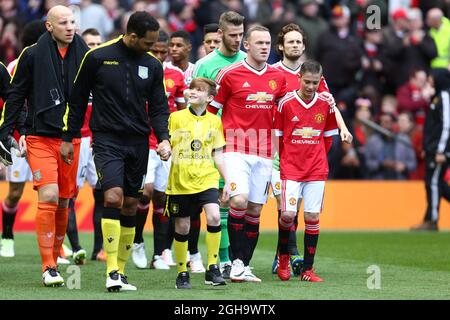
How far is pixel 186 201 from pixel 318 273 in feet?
7.32

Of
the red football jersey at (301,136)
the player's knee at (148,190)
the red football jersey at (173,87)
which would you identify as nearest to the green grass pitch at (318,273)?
the player's knee at (148,190)

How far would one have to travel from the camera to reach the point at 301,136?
11828 millimetres

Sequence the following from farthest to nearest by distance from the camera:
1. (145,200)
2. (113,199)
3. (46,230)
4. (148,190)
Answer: (145,200)
(148,190)
(46,230)
(113,199)

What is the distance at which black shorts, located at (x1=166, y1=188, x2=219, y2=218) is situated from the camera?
1084 cm

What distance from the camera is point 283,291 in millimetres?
10453

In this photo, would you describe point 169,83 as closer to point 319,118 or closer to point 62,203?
point 319,118

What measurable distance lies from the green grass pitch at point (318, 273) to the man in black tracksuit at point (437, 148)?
2385 mm

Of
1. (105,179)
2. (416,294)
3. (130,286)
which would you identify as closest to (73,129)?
(105,179)

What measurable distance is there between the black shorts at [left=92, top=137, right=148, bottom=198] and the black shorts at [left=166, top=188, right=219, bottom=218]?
1.41ft

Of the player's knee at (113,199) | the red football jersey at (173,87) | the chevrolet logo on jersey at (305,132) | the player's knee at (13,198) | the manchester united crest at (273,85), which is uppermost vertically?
the manchester united crest at (273,85)

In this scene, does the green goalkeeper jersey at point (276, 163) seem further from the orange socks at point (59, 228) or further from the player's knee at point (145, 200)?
the orange socks at point (59, 228)

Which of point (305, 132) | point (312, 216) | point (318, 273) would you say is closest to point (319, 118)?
point (305, 132)

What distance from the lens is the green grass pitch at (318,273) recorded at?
394 inches

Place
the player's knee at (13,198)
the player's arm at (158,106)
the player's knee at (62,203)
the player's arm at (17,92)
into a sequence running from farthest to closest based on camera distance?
1. the player's knee at (13,198)
2. the player's knee at (62,203)
3. the player's arm at (17,92)
4. the player's arm at (158,106)
